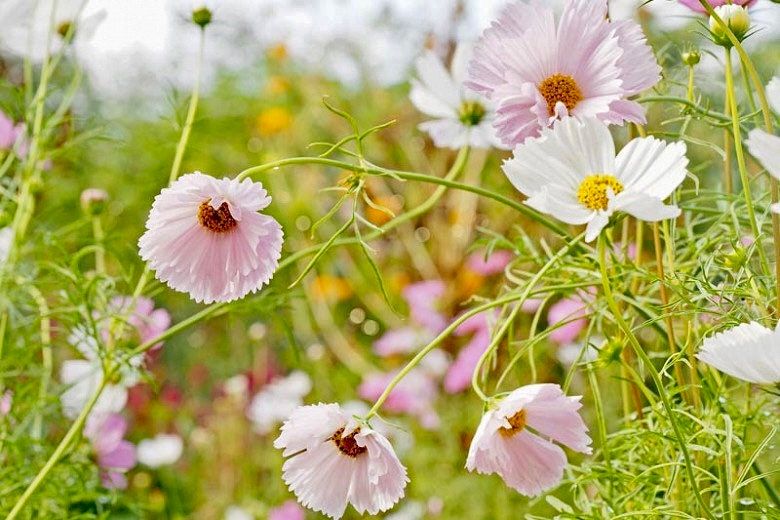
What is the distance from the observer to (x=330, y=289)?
85.6 inches

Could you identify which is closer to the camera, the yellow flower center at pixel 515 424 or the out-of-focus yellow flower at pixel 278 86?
the yellow flower center at pixel 515 424

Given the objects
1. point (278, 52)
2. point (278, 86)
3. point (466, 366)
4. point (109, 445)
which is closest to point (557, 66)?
point (109, 445)

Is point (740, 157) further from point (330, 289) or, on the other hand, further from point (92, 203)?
point (330, 289)

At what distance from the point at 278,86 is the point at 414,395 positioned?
1125 mm

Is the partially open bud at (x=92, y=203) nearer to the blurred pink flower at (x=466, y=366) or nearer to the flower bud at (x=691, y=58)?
the flower bud at (x=691, y=58)

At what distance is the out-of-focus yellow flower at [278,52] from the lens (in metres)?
2.59

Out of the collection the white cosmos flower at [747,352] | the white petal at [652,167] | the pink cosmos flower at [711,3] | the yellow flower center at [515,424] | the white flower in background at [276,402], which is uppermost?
the pink cosmos flower at [711,3]

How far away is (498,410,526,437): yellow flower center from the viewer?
1.37 feet

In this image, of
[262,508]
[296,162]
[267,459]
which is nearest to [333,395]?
[267,459]

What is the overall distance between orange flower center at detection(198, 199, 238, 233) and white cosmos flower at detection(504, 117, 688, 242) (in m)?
0.12

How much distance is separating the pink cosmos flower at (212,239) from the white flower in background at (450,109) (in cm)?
21

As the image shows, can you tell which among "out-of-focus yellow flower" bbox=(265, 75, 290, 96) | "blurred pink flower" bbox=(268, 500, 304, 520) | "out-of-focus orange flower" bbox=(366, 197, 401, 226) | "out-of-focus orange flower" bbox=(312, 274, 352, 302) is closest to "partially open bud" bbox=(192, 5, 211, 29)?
"blurred pink flower" bbox=(268, 500, 304, 520)

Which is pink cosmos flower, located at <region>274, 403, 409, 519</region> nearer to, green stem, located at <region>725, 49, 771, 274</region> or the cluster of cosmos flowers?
the cluster of cosmos flowers

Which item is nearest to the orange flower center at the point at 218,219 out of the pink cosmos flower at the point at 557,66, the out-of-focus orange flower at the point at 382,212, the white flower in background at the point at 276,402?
the pink cosmos flower at the point at 557,66
